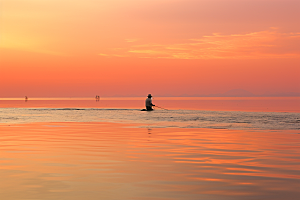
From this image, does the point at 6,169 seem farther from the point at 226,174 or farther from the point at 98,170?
the point at 226,174

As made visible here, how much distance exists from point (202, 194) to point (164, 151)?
7877mm

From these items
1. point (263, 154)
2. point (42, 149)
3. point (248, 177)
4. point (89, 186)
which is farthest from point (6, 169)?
point (263, 154)

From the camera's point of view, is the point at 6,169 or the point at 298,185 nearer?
the point at 298,185

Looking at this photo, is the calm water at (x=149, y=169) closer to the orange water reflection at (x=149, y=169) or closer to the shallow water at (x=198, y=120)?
the orange water reflection at (x=149, y=169)

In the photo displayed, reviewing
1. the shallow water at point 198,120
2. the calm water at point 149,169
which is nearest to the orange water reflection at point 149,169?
the calm water at point 149,169

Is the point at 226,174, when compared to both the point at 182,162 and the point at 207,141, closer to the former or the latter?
the point at 182,162

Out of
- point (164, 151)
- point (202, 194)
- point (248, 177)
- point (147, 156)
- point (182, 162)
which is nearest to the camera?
point (202, 194)

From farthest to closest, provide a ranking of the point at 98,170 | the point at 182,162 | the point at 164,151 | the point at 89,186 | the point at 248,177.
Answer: the point at 164,151, the point at 182,162, the point at 98,170, the point at 248,177, the point at 89,186

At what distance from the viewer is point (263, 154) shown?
1641 centimetres

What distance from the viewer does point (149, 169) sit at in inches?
504

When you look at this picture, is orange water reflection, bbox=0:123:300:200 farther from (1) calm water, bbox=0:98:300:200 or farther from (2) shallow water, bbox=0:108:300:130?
(2) shallow water, bbox=0:108:300:130

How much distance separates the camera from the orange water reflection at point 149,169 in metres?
9.66

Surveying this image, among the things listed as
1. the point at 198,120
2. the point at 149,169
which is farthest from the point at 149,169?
the point at 198,120

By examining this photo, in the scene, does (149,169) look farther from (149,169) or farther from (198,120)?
(198,120)
